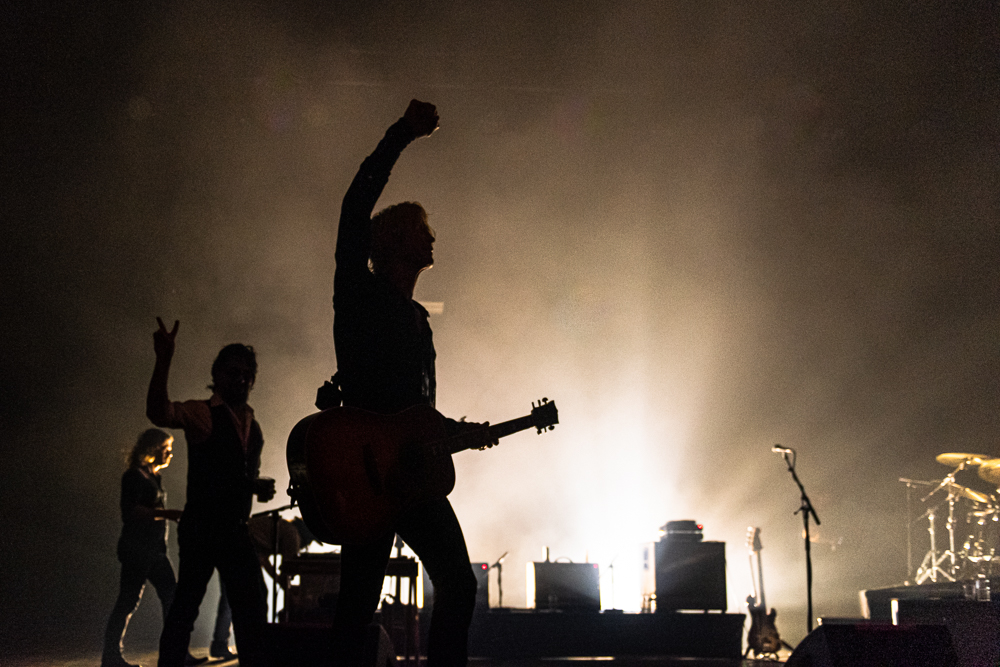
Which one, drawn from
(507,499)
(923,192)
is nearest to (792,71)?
(923,192)

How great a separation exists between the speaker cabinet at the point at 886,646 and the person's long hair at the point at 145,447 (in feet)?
13.6

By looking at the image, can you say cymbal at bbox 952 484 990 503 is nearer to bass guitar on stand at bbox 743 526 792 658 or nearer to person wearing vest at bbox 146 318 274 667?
bass guitar on stand at bbox 743 526 792 658

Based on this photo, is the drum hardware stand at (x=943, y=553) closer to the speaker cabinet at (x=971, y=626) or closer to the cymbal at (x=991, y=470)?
the cymbal at (x=991, y=470)

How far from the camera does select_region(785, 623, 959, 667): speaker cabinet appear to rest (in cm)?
270

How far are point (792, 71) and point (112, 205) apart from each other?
6442mm

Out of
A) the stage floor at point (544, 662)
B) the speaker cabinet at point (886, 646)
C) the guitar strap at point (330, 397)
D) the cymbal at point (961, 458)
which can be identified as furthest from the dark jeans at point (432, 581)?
the cymbal at point (961, 458)

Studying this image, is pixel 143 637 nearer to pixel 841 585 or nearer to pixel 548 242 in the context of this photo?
pixel 548 242

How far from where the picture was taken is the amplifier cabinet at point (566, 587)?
18.5 feet

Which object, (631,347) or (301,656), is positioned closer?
(301,656)

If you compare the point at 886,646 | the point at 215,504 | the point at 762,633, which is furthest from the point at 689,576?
the point at 215,504

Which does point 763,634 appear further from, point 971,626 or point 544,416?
point 544,416

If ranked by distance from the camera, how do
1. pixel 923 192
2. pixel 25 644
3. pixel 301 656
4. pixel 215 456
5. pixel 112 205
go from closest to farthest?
pixel 301 656 < pixel 215 456 < pixel 25 644 < pixel 112 205 < pixel 923 192

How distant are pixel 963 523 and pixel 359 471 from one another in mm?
8450

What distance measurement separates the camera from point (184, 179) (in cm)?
711
